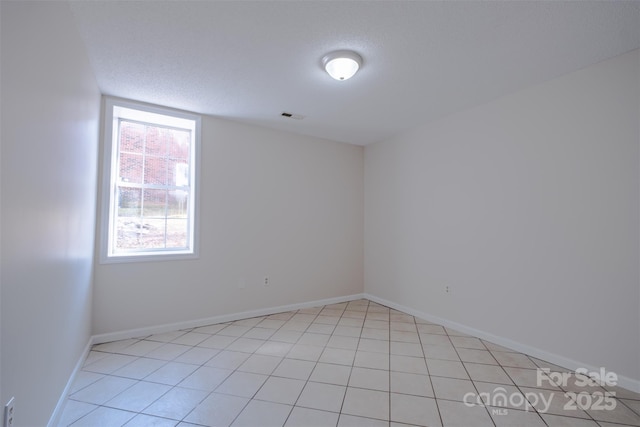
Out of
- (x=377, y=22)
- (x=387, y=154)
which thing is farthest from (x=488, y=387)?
(x=387, y=154)

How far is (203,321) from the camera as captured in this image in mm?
3354

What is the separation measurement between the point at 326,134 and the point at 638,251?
3.30 metres

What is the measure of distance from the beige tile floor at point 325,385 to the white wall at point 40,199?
1.56ft

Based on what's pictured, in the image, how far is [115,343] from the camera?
2.83 m

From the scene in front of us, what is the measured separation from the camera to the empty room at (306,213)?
1.70 meters

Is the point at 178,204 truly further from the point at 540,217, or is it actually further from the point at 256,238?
the point at 540,217

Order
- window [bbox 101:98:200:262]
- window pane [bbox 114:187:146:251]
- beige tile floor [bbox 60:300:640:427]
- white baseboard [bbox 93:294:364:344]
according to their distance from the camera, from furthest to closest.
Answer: window pane [bbox 114:187:146:251] → window [bbox 101:98:200:262] → white baseboard [bbox 93:294:364:344] → beige tile floor [bbox 60:300:640:427]

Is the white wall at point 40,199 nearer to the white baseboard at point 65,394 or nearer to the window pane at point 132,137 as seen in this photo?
the white baseboard at point 65,394

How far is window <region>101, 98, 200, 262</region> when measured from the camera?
3.00 meters

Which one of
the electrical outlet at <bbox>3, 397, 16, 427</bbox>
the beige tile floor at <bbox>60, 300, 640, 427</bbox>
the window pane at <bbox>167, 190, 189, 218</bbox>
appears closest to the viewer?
the electrical outlet at <bbox>3, 397, 16, 427</bbox>

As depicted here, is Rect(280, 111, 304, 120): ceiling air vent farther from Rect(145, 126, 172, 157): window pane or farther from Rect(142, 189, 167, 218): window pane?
Rect(142, 189, 167, 218): window pane

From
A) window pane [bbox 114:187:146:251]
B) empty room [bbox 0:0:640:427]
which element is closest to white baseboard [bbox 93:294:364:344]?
empty room [bbox 0:0:640:427]

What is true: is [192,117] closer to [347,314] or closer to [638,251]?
[347,314]

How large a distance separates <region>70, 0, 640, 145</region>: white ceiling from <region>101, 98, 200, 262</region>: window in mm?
352
